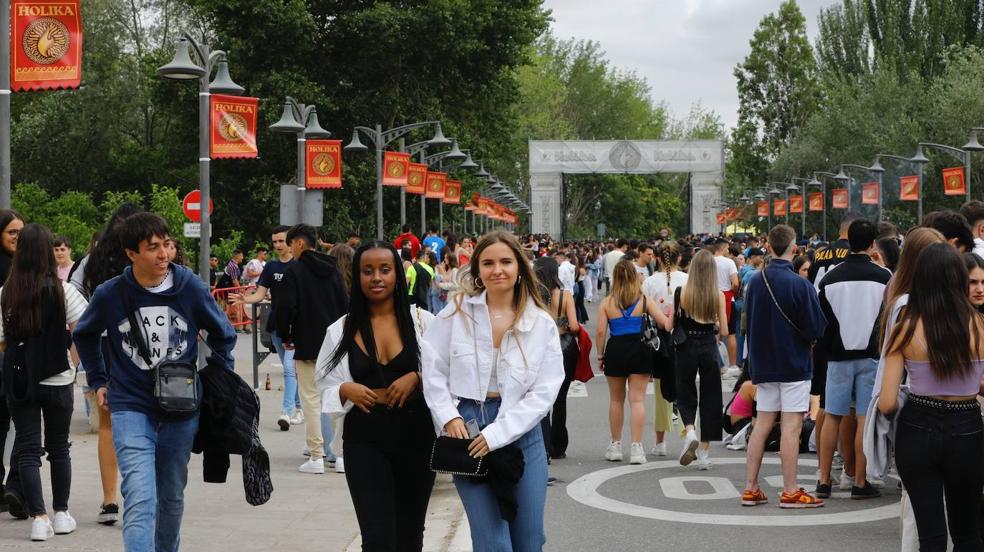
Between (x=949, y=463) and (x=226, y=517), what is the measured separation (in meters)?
4.50

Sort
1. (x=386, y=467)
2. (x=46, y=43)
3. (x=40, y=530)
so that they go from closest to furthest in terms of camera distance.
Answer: (x=386, y=467)
(x=40, y=530)
(x=46, y=43)

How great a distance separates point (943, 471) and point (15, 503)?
521cm

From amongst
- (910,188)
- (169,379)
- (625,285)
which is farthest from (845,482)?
(910,188)

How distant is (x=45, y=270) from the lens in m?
7.57

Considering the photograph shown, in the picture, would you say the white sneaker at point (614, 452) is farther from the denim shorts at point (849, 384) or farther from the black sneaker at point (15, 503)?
the black sneaker at point (15, 503)

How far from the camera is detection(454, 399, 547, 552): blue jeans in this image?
4.99m

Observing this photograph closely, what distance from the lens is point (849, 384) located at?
9.08m

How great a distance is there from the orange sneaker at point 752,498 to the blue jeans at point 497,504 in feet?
14.0

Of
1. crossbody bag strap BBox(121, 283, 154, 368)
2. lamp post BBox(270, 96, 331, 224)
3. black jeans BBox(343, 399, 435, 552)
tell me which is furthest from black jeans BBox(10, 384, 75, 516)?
lamp post BBox(270, 96, 331, 224)

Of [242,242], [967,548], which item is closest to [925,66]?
[242,242]

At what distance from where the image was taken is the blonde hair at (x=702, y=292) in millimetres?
10648

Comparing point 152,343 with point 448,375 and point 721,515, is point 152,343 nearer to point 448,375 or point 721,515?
point 448,375

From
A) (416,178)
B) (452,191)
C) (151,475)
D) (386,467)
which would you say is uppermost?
(416,178)

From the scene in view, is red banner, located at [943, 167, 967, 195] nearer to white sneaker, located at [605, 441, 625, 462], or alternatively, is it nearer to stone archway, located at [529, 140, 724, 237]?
stone archway, located at [529, 140, 724, 237]
